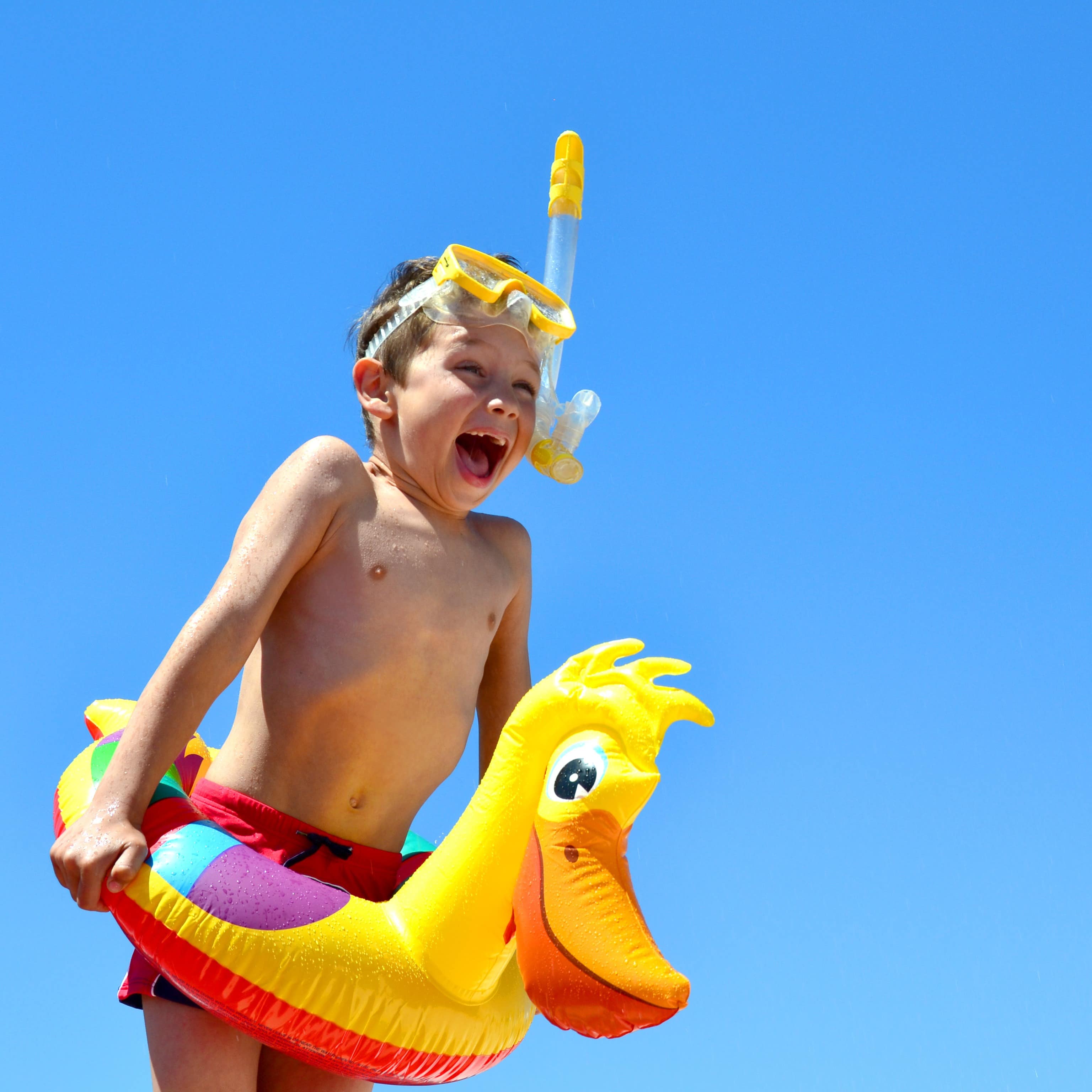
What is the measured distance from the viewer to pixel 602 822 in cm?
303

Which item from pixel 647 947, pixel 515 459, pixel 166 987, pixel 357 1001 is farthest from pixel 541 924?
pixel 515 459

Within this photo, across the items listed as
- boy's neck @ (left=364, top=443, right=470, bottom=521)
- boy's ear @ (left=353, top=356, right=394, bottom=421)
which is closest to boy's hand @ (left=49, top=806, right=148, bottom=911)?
boy's neck @ (left=364, top=443, right=470, bottom=521)

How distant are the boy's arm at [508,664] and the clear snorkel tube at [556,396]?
289 millimetres

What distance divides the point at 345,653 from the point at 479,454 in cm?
80

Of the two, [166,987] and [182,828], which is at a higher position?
[182,828]

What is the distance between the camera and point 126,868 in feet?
9.79

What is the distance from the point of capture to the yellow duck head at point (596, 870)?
288cm

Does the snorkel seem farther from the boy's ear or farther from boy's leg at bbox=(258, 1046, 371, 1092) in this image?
boy's leg at bbox=(258, 1046, 371, 1092)

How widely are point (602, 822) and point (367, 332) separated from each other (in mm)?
2014

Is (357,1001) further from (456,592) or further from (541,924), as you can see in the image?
(456,592)

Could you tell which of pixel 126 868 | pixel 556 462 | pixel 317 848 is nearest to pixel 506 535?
pixel 556 462

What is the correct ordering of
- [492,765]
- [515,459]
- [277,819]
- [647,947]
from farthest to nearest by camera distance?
[515,459] < [277,819] < [492,765] < [647,947]

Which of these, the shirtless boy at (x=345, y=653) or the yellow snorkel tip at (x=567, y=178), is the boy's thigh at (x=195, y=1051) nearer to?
the shirtless boy at (x=345, y=653)

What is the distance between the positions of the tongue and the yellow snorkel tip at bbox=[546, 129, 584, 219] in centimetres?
106
